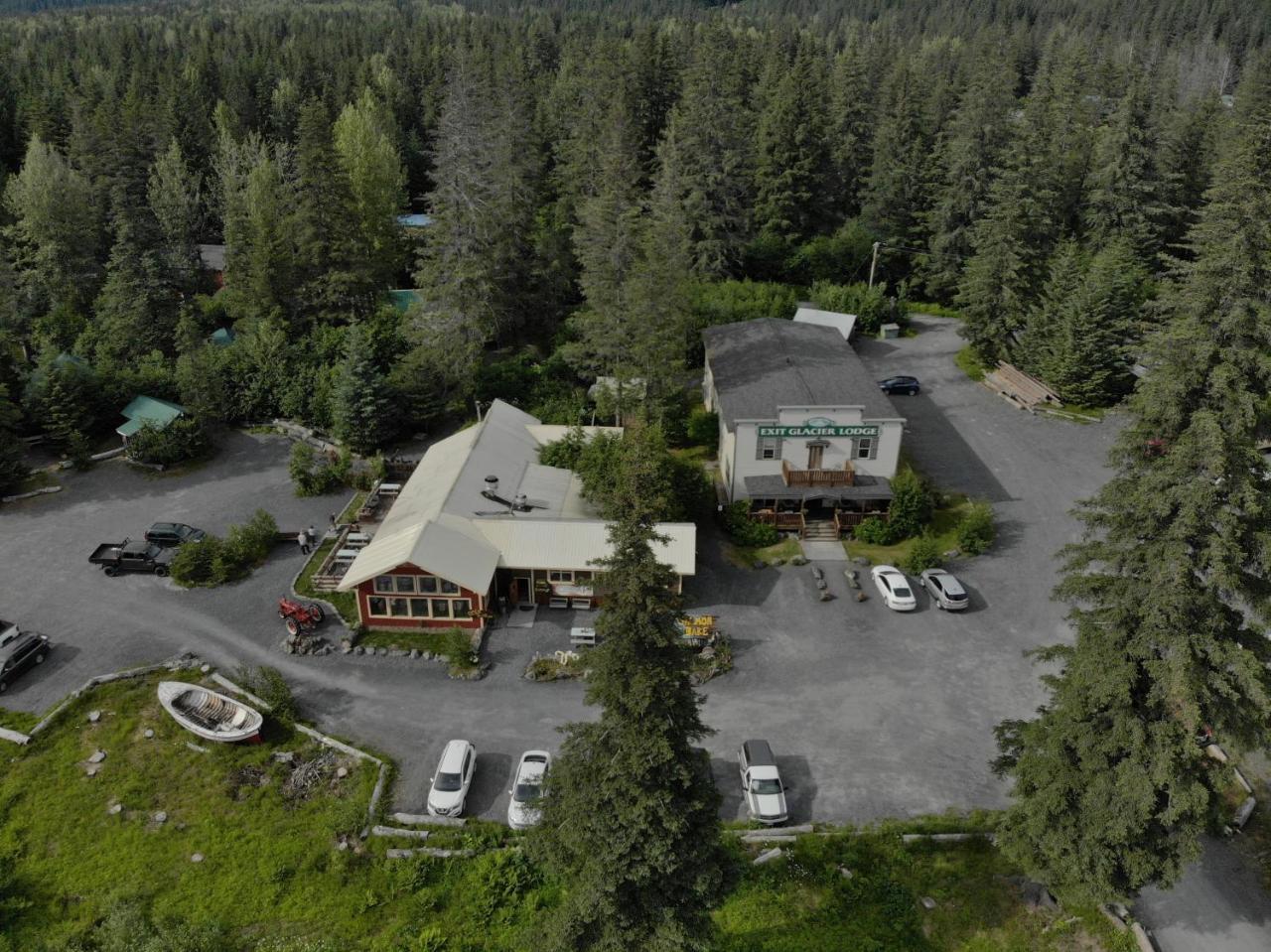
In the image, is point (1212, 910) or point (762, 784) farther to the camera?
point (762, 784)

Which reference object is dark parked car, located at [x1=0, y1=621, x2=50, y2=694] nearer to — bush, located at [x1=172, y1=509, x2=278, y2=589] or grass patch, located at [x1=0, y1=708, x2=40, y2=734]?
grass patch, located at [x1=0, y1=708, x2=40, y2=734]

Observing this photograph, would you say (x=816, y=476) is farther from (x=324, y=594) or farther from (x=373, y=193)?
(x=373, y=193)

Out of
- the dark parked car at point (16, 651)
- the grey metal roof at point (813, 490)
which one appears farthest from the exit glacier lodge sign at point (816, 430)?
the dark parked car at point (16, 651)

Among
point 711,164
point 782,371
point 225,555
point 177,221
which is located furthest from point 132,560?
point 711,164

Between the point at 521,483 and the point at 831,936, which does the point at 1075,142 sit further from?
the point at 831,936

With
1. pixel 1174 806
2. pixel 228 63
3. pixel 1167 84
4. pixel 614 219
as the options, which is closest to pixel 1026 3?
pixel 1167 84
